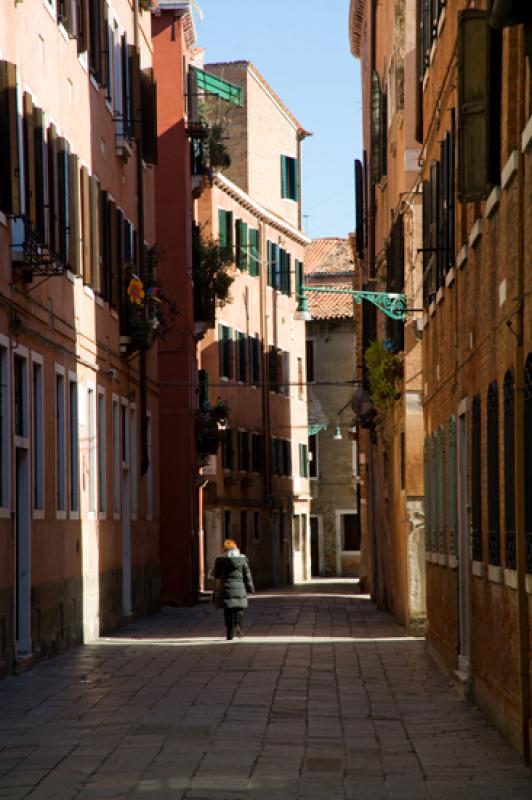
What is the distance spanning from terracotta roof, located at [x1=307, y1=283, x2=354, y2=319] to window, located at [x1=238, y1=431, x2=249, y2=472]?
44.3ft

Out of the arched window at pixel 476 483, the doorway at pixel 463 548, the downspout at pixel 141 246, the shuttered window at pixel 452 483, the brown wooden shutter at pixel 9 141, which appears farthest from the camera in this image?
the downspout at pixel 141 246

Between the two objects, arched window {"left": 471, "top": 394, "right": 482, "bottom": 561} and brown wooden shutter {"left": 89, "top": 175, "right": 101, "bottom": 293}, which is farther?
brown wooden shutter {"left": 89, "top": 175, "right": 101, "bottom": 293}

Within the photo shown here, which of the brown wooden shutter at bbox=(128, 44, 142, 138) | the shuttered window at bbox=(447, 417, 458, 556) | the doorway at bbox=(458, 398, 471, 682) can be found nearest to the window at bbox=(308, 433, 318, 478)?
the brown wooden shutter at bbox=(128, 44, 142, 138)

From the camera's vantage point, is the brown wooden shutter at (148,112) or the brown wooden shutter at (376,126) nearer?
the brown wooden shutter at (148,112)

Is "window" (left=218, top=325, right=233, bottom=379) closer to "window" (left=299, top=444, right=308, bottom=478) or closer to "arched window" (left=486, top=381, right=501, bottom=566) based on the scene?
"window" (left=299, top=444, right=308, bottom=478)

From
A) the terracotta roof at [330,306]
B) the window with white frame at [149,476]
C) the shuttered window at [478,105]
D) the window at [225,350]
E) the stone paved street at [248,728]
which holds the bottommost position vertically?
the stone paved street at [248,728]

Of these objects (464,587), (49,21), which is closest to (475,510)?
(464,587)

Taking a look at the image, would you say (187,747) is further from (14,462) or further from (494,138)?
(14,462)

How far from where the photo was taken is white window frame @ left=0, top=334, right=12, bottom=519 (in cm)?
1842

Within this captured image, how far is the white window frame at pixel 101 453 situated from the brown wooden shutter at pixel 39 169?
626cm

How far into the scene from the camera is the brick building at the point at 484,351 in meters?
A: 11.2

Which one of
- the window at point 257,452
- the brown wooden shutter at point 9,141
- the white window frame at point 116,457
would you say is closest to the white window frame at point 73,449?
the white window frame at point 116,457

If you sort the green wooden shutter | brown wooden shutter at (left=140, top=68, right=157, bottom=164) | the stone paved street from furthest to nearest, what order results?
the green wooden shutter < brown wooden shutter at (left=140, top=68, right=157, bottom=164) < the stone paved street

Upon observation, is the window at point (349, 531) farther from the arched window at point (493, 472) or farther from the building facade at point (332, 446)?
the arched window at point (493, 472)
